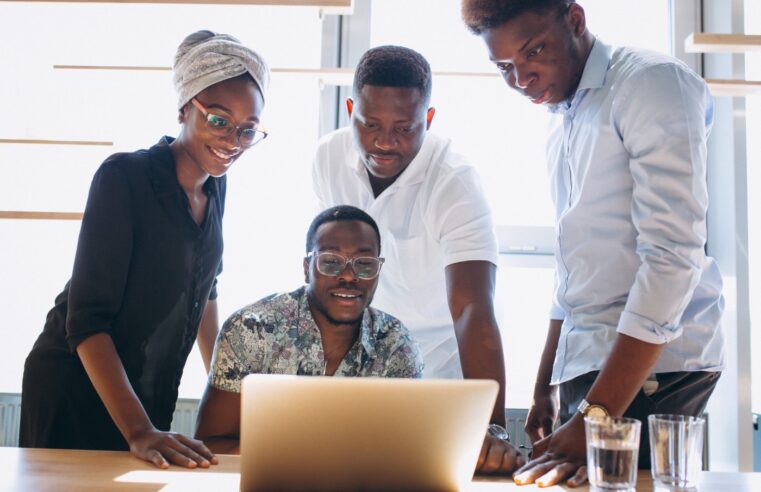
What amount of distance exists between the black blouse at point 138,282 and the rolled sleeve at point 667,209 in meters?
0.98

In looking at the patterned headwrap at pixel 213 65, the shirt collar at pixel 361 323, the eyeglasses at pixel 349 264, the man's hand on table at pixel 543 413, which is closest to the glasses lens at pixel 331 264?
the eyeglasses at pixel 349 264

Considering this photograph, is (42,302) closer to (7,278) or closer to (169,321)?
(7,278)

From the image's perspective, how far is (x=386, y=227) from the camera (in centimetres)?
207

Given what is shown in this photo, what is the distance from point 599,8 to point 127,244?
216cm

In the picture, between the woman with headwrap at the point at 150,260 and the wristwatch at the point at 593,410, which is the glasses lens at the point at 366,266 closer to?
the woman with headwrap at the point at 150,260

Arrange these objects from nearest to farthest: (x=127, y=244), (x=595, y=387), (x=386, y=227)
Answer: (x=595, y=387), (x=127, y=244), (x=386, y=227)

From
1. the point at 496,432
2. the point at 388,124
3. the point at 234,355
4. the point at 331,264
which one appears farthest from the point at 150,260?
the point at 496,432

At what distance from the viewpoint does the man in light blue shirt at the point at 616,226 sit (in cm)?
135

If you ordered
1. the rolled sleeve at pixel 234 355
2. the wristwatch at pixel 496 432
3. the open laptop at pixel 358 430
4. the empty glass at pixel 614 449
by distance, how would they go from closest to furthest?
the open laptop at pixel 358 430 → the empty glass at pixel 614 449 → the wristwatch at pixel 496 432 → the rolled sleeve at pixel 234 355

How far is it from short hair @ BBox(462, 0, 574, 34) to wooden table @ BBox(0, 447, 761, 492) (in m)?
0.88

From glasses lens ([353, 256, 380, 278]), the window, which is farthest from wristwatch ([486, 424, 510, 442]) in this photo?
the window

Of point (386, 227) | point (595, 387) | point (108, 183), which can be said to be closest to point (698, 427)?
point (595, 387)

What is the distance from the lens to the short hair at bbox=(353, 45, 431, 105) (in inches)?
73.0

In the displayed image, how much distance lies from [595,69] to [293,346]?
90 centimetres
